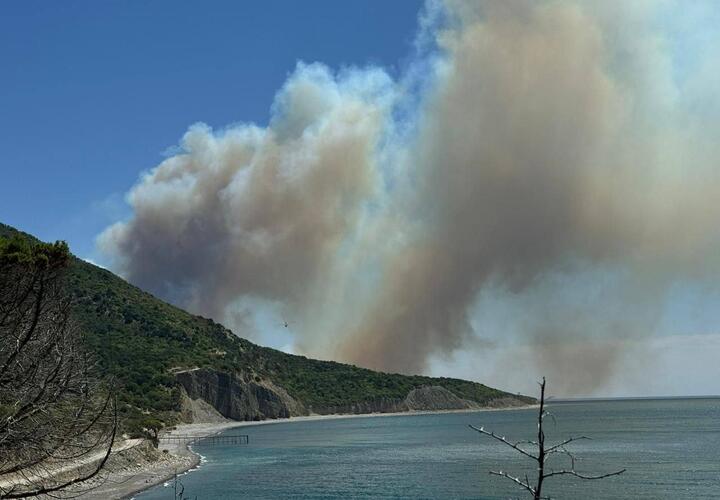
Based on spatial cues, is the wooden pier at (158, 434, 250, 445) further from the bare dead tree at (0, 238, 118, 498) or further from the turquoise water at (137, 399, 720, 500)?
the bare dead tree at (0, 238, 118, 498)

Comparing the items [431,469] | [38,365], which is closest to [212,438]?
[431,469]

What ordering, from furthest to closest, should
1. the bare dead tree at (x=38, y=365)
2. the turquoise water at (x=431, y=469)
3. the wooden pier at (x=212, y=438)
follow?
the wooden pier at (x=212, y=438) → the turquoise water at (x=431, y=469) → the bare dead tree at (x=38, y=365)

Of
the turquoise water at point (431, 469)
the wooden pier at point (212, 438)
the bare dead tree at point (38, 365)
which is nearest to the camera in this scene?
the bare dead tree at point (38, 365)

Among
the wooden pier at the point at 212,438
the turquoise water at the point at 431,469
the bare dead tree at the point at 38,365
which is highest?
the bare dead tree at the point at 38,365

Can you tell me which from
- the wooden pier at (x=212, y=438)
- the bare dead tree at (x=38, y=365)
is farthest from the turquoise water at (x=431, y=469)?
the bare dead tree at (x=38, y=365)

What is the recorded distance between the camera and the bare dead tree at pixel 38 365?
17.9m

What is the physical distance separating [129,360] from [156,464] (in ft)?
319

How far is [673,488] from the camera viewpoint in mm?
73250

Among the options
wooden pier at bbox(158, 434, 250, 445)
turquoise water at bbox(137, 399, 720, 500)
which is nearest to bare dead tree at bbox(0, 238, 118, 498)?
turquoise water at bbox(137, 399, 720, 500)

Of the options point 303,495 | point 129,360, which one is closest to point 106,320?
point 129,360

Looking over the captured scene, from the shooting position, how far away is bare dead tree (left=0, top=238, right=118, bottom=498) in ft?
58.8

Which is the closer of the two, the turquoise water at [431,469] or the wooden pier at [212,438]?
the turquoise water at [431,469]

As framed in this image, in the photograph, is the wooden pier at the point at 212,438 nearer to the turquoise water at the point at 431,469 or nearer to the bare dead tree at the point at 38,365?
the turquoise water at the point at 431,469

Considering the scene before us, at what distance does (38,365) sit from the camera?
19031 mm
